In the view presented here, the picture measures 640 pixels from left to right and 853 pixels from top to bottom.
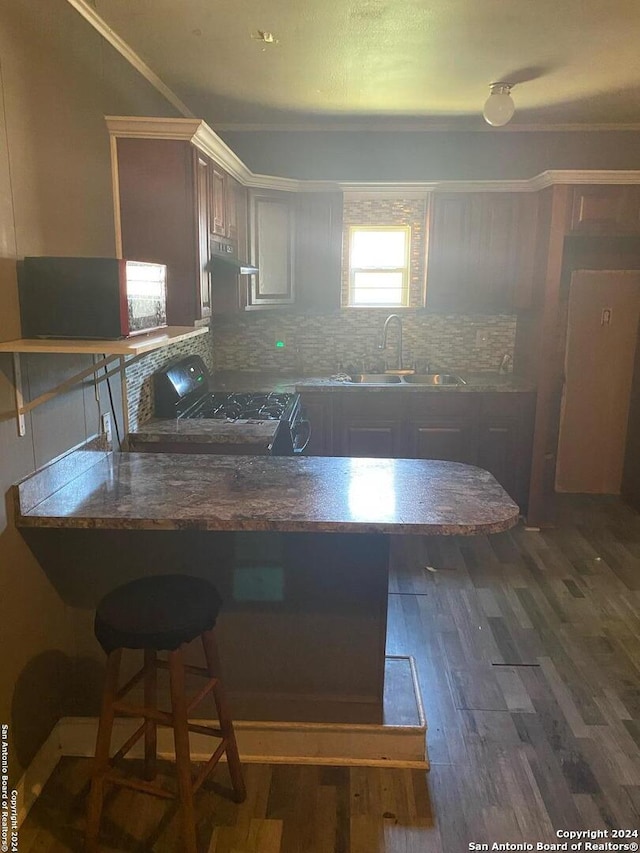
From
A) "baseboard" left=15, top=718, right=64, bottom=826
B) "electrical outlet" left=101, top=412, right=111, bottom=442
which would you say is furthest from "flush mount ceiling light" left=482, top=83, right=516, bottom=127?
"baseboard" left=15, top=718, right=64, bottom=826

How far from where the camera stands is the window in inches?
178

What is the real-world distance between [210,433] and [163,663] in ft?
4.00

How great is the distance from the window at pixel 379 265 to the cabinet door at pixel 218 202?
1445 mm

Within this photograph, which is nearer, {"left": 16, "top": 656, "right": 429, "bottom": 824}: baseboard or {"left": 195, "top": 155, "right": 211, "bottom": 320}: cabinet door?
{"left": 16, "top": 656, "right": 429, "bottom": 824}: baseboard

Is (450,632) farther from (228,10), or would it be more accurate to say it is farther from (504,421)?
(228,10)

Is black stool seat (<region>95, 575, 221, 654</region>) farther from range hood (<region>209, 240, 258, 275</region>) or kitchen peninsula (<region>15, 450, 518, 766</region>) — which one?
range hood (<region>209, 240, 258, 275</region>)

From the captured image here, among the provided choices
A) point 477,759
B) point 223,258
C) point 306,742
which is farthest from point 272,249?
point 477,759

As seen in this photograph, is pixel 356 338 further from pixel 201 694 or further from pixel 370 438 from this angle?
pixel 201 694

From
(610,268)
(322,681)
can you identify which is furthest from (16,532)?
(610,268)

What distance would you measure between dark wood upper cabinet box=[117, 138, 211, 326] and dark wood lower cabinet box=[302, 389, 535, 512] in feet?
4.53

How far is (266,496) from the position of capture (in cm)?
194

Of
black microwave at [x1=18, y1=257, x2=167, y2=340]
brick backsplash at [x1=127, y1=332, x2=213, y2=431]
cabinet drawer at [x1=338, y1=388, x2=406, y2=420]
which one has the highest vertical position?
black microwave at [x1=18, y1=257, x2=167, y2=340]

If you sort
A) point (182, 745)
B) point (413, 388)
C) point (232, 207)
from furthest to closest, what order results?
1. point (413, 388)
2. point (232, 207)
3. point (182, 745)

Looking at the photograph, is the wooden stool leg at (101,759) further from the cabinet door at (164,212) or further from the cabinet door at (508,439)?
the cabinet door at (508,439)
